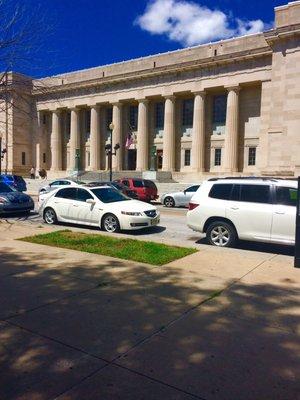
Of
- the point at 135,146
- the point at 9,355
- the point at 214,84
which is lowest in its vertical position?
the point at 9,355

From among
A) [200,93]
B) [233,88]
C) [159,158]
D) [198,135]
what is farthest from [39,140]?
[233,88]

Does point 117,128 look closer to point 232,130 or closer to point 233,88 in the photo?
point 232,130

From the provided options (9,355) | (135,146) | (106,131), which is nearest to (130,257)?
(9,355)

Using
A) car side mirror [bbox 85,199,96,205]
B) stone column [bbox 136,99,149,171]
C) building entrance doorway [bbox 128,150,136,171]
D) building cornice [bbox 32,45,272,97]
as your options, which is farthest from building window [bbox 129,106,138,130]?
car side mirror [bbox 85,199,96,205]

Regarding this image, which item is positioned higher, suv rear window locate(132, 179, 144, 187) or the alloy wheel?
suv rear window locate(132, 179, 144, 187)

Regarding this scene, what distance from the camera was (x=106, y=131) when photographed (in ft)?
179

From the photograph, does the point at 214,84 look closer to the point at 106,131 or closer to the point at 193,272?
the point at 106,131

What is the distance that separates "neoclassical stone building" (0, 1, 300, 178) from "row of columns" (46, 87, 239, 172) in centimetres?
12

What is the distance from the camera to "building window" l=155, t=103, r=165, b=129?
4975 cm

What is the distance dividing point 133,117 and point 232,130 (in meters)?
16.0

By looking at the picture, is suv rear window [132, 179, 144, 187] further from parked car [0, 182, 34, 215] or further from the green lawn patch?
the green lawn patch

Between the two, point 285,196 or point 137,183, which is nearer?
point 285,196

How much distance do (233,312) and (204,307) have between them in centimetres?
Answer: 40

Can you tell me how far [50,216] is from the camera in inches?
554
